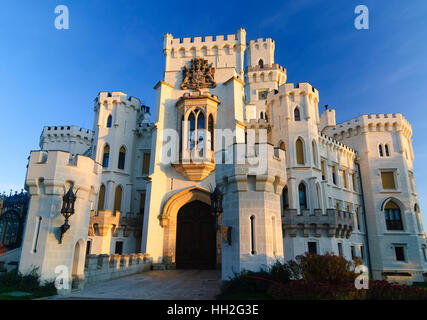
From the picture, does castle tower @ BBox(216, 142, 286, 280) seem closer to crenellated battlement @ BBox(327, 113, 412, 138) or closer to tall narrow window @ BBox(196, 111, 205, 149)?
tall narrow window @ BBox(196, 111, 205, 149)

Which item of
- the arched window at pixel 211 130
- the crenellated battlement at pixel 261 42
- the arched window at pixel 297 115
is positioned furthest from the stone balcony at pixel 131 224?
the crenellated battlement at pixel 261 42

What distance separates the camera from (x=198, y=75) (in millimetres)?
24266

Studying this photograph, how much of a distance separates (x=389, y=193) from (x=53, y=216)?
103ft

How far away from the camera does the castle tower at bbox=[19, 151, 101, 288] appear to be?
428 inches

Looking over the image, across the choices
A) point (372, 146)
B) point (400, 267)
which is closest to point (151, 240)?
point (400, 267)

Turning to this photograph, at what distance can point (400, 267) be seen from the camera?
2741 centimetres

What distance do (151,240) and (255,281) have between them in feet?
38.2

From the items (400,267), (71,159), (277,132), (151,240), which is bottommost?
Result: (400,267)

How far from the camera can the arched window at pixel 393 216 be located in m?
29.1

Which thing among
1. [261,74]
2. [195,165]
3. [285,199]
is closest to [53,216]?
[195,165]

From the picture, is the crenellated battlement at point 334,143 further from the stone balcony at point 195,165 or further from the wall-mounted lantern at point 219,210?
the wall-mounted lantern at point 219,210

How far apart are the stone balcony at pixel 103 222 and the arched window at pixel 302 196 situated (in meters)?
15.0
